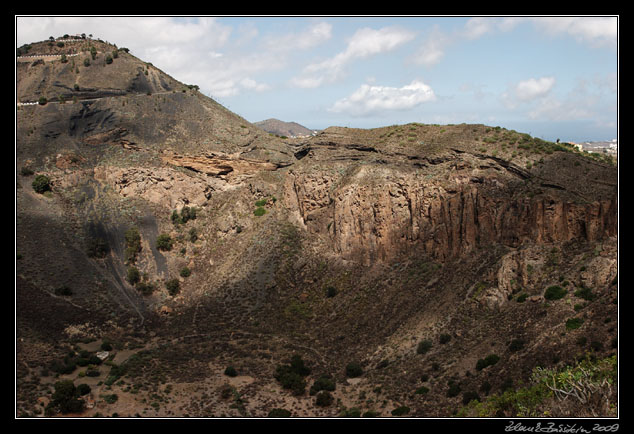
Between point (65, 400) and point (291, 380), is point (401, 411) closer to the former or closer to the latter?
point (291, 380)

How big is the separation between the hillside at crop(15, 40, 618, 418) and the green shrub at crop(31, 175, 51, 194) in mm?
345

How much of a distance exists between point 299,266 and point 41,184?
114 ft

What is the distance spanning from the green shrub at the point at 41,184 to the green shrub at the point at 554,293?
57602 mm

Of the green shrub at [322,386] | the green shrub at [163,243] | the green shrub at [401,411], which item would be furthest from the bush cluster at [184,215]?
the green shrub at [401,411]

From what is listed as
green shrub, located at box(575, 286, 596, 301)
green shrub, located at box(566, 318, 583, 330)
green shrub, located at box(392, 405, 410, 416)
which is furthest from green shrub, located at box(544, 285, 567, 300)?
green shrub, located at box(392, 405, 410, 416)

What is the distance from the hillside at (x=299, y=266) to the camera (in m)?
33.2

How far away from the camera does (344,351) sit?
41750mm

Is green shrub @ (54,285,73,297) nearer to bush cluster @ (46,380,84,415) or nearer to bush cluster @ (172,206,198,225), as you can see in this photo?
bush cluster @ (172,206,198,225)

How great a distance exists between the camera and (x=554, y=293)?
34125mm

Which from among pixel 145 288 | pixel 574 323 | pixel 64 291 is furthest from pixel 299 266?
pixel 574 323

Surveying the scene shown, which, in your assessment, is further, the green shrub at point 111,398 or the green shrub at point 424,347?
the green shrub at point 424,347

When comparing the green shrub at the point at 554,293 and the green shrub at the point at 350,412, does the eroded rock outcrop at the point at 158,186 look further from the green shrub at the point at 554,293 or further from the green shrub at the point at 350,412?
the green shrub at the point at 554,293

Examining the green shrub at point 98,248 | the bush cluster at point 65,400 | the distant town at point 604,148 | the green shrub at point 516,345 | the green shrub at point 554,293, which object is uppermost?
the distant town at point 604,148

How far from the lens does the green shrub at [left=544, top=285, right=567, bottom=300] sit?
3388cm
